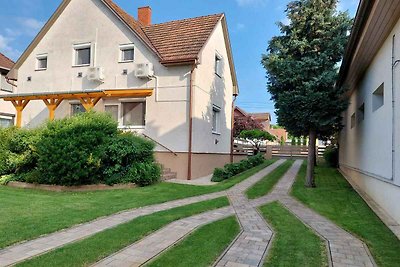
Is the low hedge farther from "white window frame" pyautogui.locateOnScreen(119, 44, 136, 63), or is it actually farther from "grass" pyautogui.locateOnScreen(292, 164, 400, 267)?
"white window frame" pyautogui.locateOnScreen(119, 44, 136, 63)

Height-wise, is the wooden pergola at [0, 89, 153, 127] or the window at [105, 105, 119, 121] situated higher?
the wooden pergola at [0, 89, 153, 127]

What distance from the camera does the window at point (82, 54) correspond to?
17.1 meters

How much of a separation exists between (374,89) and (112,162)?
882cm

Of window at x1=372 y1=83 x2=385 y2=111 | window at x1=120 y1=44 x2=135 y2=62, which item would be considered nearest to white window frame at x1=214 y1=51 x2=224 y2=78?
window at x1=120 y1=44 x2=135 y2=62

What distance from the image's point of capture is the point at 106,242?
195 inches

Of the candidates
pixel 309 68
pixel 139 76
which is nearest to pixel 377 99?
pixel 309 68

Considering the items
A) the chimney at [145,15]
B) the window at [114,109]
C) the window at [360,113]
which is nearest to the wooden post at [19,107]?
the window at [114,109]

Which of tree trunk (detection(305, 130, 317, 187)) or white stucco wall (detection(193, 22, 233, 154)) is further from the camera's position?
white stucco wall (detection(193, 22, 233, 154))

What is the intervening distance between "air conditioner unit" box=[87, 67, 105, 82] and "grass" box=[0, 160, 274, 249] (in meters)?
6.99

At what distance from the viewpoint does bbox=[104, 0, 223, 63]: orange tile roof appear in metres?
15.1

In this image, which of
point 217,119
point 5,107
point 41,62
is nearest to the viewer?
point 41,62

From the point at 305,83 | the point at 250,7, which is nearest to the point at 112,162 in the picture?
the point at 305,83

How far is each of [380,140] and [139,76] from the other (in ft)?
35.6

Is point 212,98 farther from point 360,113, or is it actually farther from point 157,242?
point 157,242
